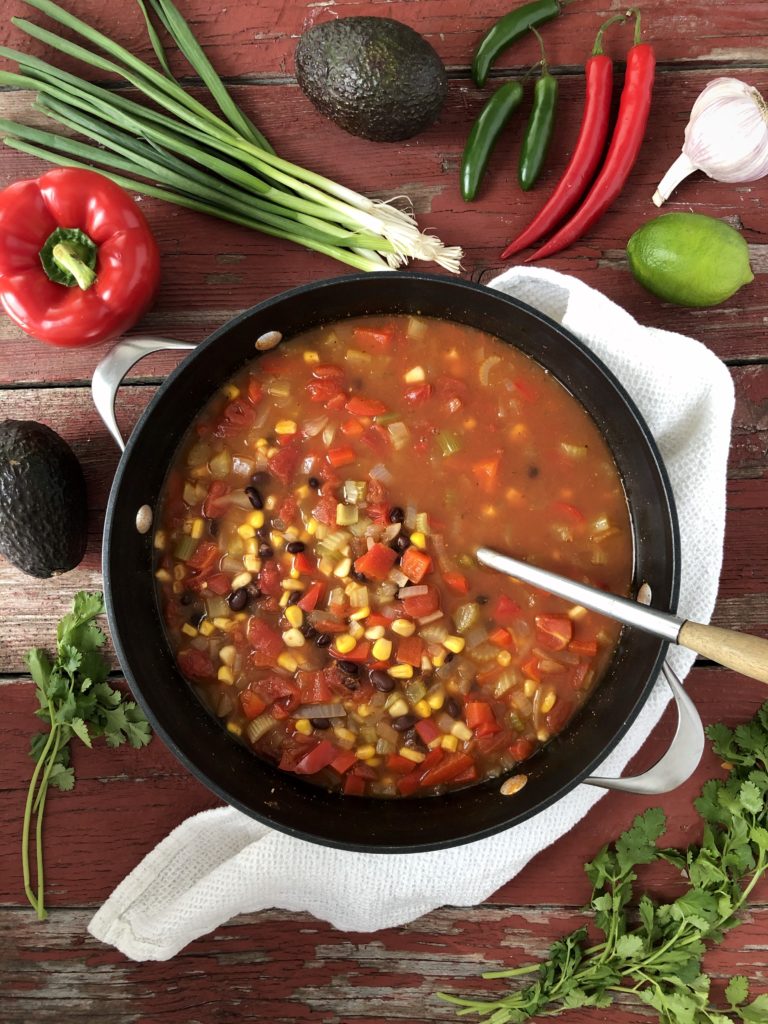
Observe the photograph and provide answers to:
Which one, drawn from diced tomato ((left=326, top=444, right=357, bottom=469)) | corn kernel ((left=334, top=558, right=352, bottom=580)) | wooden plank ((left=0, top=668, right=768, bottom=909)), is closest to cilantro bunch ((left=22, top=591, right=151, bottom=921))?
wooden plank ((left=0, top=668, right=768, bottom=909))

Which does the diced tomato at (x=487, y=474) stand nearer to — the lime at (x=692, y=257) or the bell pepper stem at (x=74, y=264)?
the lime at (x=692, y=257)

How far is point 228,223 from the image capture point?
357 centimetres

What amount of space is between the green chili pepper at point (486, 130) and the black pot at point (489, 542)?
1.95 ft

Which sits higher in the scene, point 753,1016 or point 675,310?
point 675,310

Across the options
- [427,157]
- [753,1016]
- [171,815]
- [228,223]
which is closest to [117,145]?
[228,223]

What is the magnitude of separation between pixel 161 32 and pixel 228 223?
81 cm

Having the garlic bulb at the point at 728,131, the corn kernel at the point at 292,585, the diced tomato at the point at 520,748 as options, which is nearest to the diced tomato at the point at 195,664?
the corn kernel at the point at 292,585

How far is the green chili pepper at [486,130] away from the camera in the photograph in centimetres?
338

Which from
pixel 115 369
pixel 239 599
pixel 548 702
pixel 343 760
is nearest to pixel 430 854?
pixel 343 760

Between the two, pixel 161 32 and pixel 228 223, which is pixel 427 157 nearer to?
pixel 228 223

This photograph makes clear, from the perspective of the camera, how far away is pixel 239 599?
322cm

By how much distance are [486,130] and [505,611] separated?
1815 mm

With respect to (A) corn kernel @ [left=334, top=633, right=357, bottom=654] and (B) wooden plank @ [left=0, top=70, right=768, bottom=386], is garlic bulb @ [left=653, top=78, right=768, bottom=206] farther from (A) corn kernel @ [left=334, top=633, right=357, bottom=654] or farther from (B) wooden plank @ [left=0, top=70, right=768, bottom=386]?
(A) corn kernel @ [left=334, top=633, right=357, bottom=654]

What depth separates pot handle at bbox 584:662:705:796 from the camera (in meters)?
3.00
